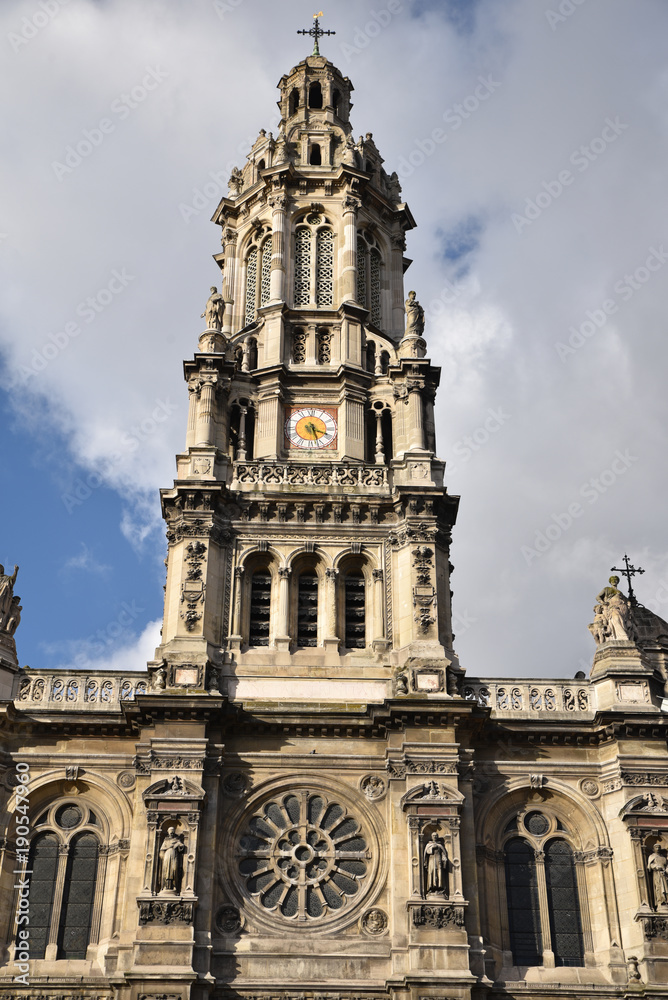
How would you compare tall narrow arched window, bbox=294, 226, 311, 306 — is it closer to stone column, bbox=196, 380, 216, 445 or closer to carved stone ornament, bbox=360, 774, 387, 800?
stone column, bbox=196, 380, 216, 445

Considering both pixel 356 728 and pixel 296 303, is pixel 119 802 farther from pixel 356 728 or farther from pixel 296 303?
pixel 296 303

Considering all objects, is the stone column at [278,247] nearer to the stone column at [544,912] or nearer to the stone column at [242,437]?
the stone column at [242,437]

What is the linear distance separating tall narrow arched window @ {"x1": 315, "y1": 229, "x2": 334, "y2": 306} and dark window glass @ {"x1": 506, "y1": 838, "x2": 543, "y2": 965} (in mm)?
19317

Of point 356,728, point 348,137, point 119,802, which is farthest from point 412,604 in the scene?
point 348,137

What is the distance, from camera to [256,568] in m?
34.9

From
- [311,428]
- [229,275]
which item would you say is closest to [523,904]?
[311,428]

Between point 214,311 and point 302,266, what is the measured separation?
4271 mm

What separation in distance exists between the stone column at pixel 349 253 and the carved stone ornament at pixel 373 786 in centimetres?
1657

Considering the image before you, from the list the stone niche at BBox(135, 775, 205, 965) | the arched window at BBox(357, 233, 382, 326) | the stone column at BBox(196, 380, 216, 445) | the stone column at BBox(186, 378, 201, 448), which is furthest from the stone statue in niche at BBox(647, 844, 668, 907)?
the arched window at BBox(357, 233, 382, 326)

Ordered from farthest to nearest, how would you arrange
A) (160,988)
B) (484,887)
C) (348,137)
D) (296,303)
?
1. (348,137)
2. (296,303)
3. (484,887)
4. (160,988)

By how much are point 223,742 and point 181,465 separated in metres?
8.92

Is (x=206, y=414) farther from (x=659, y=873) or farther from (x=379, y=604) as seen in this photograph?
(x=659, y=873)

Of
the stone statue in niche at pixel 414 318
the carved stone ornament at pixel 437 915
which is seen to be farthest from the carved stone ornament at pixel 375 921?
the stone statue in niche at pixel 414 318

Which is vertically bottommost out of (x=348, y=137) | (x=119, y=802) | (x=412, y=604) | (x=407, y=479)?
(x=119, y=802)
